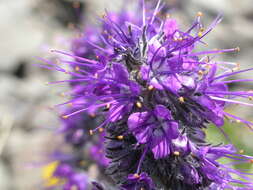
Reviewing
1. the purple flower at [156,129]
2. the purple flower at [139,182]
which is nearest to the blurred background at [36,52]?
the purple flower at [139,182]

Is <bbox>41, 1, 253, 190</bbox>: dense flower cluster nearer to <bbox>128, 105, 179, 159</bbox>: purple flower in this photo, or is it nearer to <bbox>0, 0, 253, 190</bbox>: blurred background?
<bbox>128, 105, 179, 159</bbox>: purple flower

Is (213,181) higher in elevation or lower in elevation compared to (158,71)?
lower

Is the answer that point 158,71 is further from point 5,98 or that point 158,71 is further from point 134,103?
point 5,98

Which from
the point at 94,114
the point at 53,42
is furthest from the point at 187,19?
the point at 94,114

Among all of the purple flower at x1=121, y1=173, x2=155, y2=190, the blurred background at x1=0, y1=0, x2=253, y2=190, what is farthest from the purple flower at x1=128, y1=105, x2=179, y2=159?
the blurred background at x1=0, y1=0, x2=253, y2=190

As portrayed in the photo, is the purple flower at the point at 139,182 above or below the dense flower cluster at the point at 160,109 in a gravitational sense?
below

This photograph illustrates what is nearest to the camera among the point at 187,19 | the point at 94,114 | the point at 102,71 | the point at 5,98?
the point at 102,71

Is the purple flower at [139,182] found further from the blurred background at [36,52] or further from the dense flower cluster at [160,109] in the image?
the blurred background at [36,52]

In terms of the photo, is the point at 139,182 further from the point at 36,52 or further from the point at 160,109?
the point at 36,52
